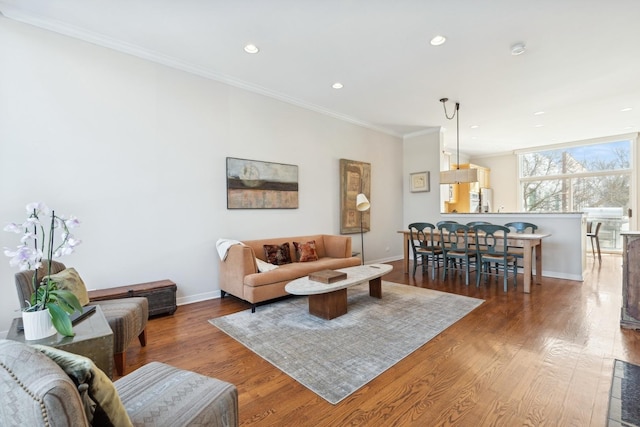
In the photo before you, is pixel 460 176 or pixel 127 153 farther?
pixel 460 176

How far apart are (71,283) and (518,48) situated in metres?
4.83

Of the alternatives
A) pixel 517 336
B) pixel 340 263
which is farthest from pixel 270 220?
pixel 517 336

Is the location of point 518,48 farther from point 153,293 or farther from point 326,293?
point 153,293

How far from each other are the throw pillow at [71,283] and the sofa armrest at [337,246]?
3273 millimetres

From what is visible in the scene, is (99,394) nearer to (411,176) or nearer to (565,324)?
(565,324)

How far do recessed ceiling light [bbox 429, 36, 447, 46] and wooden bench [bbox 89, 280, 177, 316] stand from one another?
3950mm

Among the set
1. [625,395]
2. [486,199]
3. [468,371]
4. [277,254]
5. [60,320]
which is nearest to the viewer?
[60,320]

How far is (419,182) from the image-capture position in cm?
672

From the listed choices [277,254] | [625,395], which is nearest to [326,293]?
[277,254]

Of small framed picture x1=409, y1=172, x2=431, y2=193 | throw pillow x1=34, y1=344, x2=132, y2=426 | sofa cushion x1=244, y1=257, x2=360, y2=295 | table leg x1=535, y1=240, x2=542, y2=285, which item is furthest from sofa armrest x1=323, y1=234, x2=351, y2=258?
throw pillow x1=34, y1=344, x2=132, y2=426

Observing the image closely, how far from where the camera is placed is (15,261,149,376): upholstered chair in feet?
6.39

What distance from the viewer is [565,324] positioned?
2.95m

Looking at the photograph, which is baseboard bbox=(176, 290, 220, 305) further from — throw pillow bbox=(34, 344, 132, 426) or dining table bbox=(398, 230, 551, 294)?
dining table bbox=(398, 230, 551, 294)

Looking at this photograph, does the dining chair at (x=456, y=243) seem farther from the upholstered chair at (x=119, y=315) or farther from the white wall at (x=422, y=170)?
the upholstered chair at (x=119, y=315)
